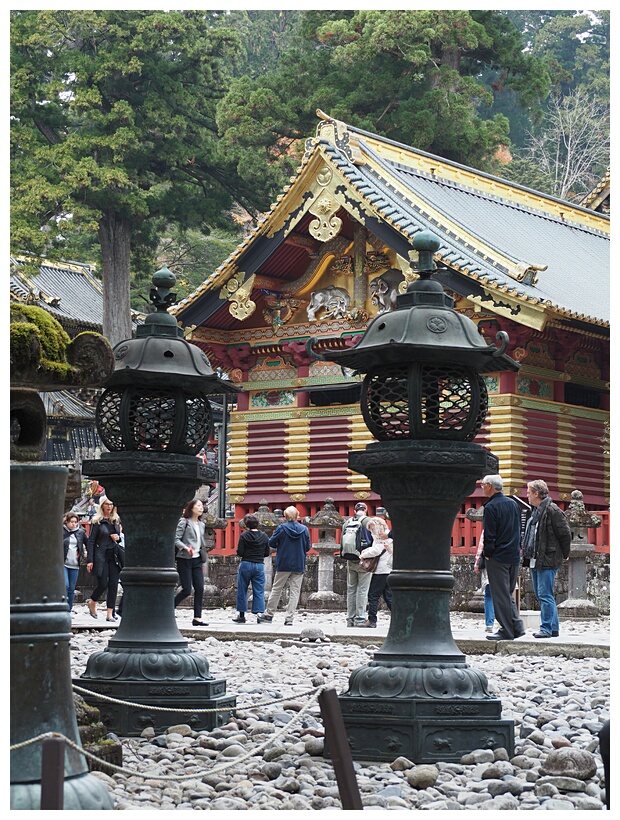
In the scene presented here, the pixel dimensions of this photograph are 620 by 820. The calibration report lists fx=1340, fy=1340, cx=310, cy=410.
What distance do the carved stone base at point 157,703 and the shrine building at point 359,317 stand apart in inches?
531

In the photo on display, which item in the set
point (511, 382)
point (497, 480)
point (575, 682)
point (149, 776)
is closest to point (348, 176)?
point (511, 382)

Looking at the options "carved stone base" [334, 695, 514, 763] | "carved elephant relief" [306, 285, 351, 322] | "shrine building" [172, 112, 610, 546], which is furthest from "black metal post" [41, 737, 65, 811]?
"carved elephant relief" [306, 285, 351, 322]

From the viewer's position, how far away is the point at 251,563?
56.9 feet

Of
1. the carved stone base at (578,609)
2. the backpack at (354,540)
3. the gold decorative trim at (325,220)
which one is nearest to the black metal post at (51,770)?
the backpack at (354,540)

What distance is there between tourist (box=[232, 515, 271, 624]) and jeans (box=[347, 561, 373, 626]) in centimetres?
134

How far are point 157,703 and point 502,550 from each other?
5.43m

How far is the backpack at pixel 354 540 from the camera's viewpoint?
16516 millimetres

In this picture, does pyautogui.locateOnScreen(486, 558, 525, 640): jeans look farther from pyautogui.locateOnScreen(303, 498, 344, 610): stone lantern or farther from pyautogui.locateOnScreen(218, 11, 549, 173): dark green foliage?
pyautogui.locateOnScreen(218, 11, 549, 173): dark green foliage

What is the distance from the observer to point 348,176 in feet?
76.7

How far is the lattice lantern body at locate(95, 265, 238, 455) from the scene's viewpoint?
8.99m

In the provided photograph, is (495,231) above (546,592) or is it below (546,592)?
above

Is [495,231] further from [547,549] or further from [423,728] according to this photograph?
[423,728]

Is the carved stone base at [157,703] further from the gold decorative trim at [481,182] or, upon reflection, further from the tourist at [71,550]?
the gold decorative trim at [481,182]

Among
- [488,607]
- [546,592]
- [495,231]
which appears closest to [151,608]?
[546,592]
